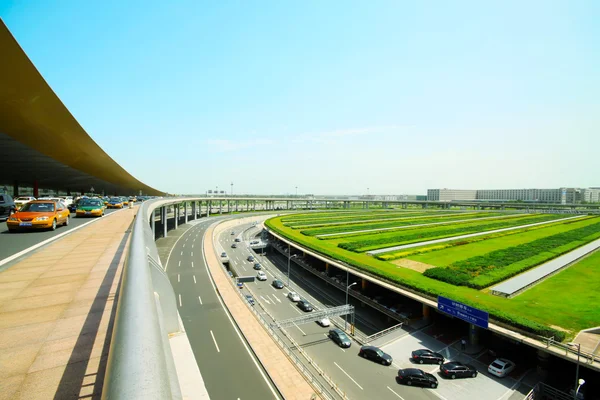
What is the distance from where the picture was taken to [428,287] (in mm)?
24938

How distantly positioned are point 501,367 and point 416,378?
573cm

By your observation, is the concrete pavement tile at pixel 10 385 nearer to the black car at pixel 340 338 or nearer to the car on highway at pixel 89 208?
the car on highway at pixel 89 208

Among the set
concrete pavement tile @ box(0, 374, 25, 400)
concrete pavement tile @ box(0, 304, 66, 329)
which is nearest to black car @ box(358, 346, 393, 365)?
concrete pavement tile @ box(0, 304, 66, 329)

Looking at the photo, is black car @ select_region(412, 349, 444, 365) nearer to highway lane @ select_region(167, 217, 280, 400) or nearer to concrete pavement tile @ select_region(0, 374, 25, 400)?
highway lane @ select_region(167, 217, 280, 400)

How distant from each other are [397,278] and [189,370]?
25428mm

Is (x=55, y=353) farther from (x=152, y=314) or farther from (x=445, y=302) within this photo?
(x=445, y=302)

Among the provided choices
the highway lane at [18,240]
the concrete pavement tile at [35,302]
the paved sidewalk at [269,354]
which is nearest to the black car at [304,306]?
the paved sidewalk at [269,354]

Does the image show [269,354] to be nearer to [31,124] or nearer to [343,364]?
[343,364]

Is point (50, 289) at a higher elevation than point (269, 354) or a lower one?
higher

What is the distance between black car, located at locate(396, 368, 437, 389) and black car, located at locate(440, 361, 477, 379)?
3.97 ft

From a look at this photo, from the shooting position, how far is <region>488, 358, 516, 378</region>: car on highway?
1814 cm

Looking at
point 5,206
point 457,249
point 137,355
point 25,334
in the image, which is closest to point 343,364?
point 25,334

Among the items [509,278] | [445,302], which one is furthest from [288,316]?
[509,278]

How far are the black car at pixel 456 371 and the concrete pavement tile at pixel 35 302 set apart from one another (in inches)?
809
